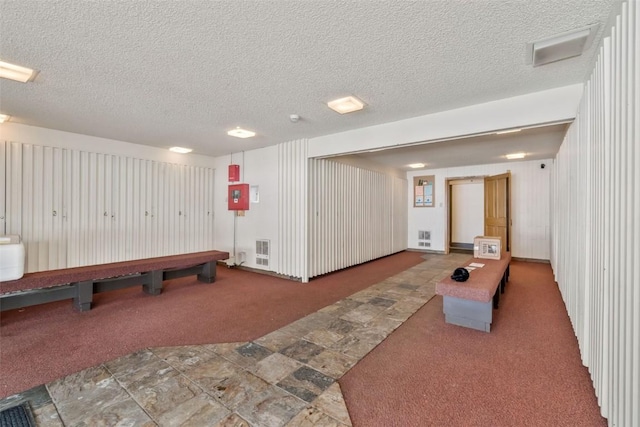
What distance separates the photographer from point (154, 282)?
442cm

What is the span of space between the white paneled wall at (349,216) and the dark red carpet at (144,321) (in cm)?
89

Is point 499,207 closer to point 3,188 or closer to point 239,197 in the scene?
point 239,197

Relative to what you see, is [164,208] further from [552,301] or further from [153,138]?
[552,301]

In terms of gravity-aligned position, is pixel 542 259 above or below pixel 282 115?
below

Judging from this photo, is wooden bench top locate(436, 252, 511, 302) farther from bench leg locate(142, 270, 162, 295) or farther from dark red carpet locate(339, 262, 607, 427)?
bench leg locate(142, 270, 162, 295)

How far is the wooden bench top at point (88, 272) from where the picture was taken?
3258 mm

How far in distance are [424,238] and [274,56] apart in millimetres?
7903

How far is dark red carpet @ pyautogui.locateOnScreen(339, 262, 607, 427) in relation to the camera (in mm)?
1806

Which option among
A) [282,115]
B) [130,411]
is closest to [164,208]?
[282,115]

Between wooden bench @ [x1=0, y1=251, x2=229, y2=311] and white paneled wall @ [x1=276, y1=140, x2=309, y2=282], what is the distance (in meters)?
1.40

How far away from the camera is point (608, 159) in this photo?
177 cm

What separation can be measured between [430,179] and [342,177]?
4016 mm

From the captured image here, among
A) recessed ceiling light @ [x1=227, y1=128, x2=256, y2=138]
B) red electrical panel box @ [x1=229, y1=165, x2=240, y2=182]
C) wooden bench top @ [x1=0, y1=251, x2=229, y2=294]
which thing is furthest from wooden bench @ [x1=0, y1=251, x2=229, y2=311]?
recessed ceiling light @ [x1=227, y1=128, x2=256, y2=138]

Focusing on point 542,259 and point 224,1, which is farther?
point 542,259
